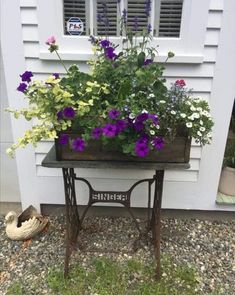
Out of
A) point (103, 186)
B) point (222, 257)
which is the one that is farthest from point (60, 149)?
point (222, 257)

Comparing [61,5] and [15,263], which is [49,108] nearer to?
[61,5]

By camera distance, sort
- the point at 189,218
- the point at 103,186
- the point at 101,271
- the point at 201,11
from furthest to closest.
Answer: the point at 189,218 → the point at 103,186 → the point at 101,271 → the point at 201,11

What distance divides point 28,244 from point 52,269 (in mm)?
336

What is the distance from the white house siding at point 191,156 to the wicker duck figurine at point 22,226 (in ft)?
0.61

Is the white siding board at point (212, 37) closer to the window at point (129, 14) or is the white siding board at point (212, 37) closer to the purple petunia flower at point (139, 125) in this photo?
the window at point (129, 14)

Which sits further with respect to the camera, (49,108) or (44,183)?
(44,183)

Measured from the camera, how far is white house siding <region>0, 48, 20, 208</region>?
2.36 meters

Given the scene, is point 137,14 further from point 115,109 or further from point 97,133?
point 97,133

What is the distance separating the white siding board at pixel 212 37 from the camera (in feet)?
6.33

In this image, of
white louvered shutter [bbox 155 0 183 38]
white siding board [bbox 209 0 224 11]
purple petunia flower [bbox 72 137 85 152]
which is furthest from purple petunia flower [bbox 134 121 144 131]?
white siding board [bbox 209 0 224 11]

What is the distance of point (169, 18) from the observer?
1.97m

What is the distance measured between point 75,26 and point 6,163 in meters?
1.32

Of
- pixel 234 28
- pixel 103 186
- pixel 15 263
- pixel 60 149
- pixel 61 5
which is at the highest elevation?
pixel 61 5

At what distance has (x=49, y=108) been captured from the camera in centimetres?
157
